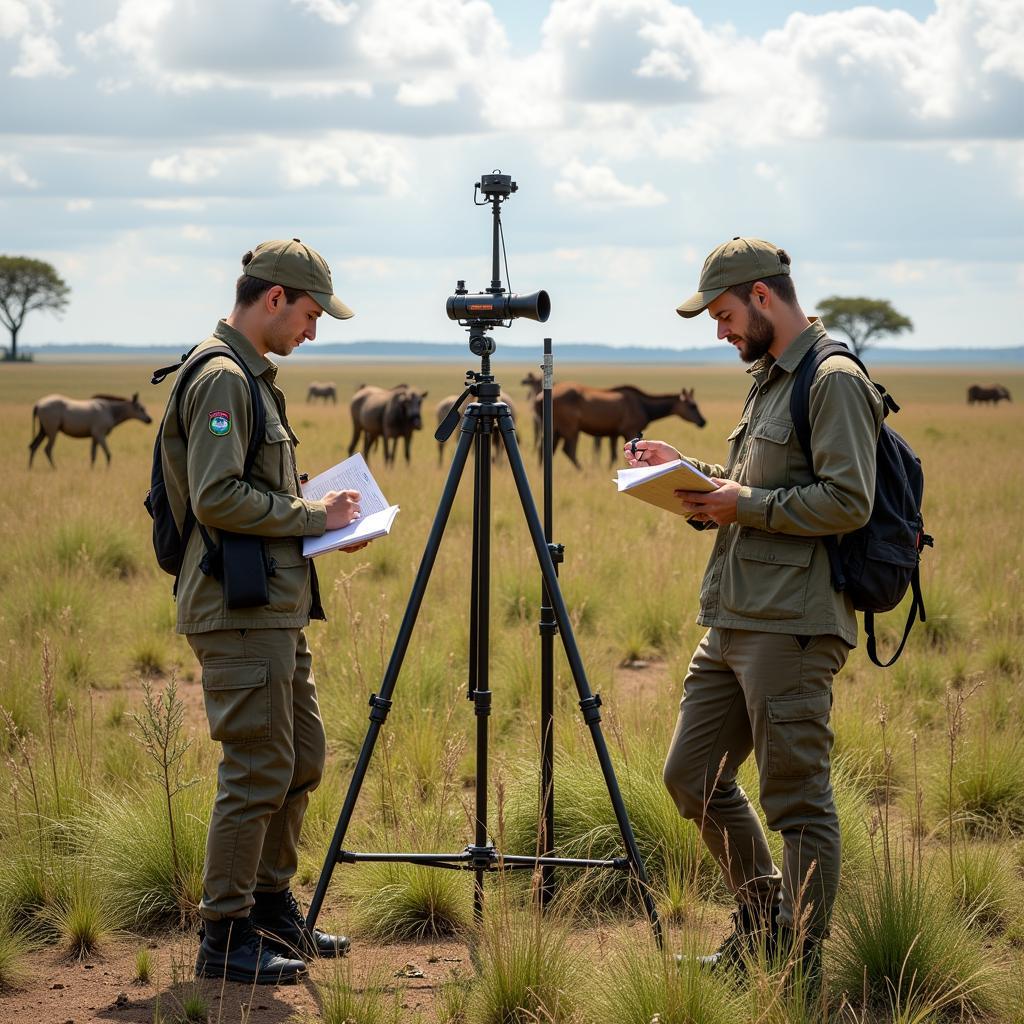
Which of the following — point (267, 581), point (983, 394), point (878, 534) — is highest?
point (983, 394)

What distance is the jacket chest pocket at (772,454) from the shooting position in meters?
3.78

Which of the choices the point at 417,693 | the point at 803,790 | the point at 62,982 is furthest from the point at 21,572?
the point at 803,790

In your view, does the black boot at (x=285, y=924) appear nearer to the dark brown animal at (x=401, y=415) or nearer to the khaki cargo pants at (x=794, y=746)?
the khaki cargo pants at (x=794, y=746)

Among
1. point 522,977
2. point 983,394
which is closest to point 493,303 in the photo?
point 522,977

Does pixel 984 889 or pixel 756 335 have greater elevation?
pixel 756 335

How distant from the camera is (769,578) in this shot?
3770mm

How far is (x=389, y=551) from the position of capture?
38.2 feet

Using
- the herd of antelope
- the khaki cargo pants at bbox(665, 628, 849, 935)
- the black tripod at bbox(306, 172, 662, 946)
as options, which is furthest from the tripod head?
the herd of antelope

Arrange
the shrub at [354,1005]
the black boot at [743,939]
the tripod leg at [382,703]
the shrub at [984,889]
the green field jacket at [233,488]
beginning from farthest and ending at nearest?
the shrub at [984,889], the tripod leg at [382,703], the green field jacket at [233,488], the black boot at [743,939], the shrub at [354,1005]

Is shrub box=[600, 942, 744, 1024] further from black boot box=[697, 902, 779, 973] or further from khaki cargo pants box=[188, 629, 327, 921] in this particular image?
khaki cargo pants box=[188, 629, 327, 921]

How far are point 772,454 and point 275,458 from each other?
154cm

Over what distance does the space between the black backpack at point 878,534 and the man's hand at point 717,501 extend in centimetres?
26

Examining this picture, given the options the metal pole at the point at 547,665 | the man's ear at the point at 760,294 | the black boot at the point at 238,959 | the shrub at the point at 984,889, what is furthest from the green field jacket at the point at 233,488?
the shrub at the point at 984,889

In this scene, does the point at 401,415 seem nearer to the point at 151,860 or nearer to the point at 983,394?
the point at 151,860
